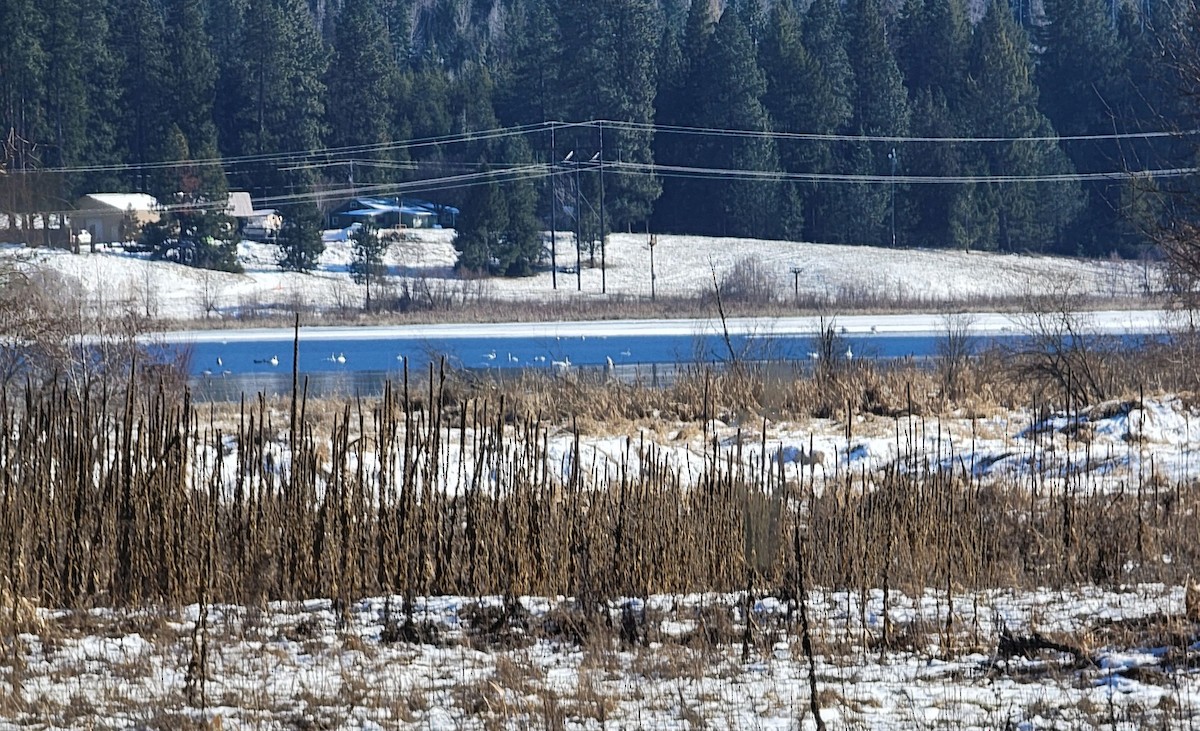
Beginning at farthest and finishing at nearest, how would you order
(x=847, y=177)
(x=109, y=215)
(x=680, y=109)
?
(x=680, y=109) < (x=847, y=177) < (x=109, y=215)

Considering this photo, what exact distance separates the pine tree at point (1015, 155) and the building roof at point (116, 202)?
37094mm

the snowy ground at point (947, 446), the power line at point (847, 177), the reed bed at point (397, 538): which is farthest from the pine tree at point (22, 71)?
the reed bed at point (397, 538)

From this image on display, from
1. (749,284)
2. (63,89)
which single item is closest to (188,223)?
(63,89)

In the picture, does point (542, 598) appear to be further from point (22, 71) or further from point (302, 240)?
point (22, 71)

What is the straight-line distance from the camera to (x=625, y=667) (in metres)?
5.75

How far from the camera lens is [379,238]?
193 ft

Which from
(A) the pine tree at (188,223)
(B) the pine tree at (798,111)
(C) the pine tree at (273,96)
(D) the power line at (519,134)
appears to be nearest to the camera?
(A) the pine tree at (188,223)

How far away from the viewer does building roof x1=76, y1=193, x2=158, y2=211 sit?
2490 inches

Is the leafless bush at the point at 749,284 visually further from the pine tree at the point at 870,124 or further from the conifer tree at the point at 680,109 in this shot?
the conifer tree at the point at 680,109

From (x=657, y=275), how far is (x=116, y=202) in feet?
79.2

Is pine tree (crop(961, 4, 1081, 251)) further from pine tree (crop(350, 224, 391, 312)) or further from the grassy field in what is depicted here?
the grassy field

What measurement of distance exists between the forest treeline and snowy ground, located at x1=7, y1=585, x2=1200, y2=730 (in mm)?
55251

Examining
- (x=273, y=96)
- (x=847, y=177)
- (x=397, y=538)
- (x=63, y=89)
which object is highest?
(x=273, y=96)

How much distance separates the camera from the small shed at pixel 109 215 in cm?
6178
